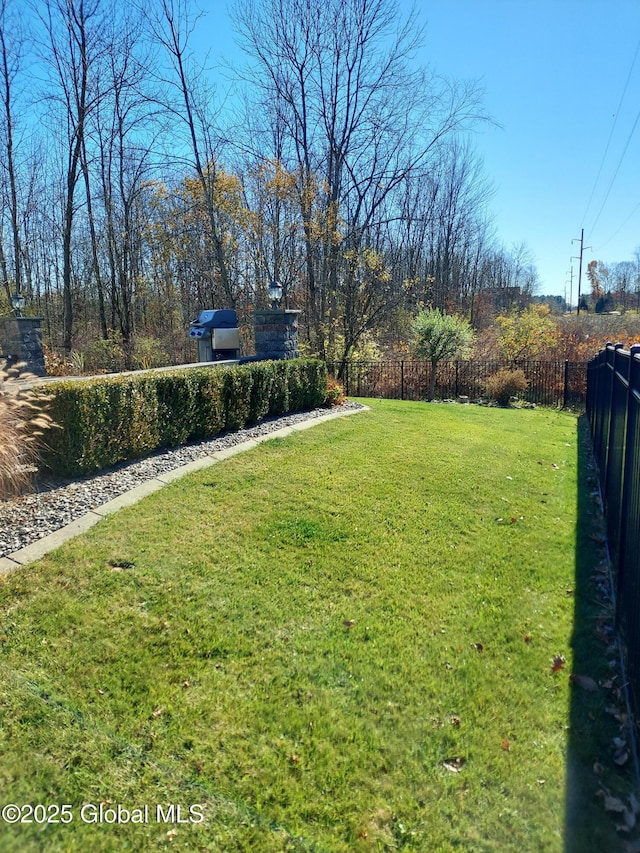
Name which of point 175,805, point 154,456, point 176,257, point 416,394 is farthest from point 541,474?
point 176,257

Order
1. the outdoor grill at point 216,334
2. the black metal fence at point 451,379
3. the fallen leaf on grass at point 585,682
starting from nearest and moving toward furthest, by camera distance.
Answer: the fallen leaf on grass at point 585,682 < the outdoor grill at point 216,334 < the black metal fence at point 451,379

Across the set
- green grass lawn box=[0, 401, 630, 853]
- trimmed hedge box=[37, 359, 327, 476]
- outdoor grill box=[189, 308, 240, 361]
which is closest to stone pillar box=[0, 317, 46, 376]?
outdoor grill box=[189, 308, 240, 361]

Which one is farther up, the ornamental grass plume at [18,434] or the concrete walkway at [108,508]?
the ornamental grass plume at [18,434]

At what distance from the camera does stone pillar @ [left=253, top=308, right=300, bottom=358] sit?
8.63 m

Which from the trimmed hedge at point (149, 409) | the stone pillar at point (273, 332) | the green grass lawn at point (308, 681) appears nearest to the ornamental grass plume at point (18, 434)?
the trimmed hedge at point (149, 409)

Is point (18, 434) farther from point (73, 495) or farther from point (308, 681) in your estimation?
point (308, 681)

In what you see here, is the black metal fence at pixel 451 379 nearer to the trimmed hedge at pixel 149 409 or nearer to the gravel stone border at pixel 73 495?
the trimmed hedge at pixel 149 409

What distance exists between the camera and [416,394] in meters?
14.2

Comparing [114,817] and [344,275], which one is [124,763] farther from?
[344,275]

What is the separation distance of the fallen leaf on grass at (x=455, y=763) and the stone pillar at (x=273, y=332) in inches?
289

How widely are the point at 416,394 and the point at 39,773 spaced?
43.5 ft

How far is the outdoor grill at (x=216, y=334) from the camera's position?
9.95 metres

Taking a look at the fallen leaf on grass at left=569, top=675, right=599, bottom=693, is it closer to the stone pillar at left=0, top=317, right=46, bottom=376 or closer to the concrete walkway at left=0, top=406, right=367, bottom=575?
the concrete walkway at left=0, top=406, right=367, bottom=575

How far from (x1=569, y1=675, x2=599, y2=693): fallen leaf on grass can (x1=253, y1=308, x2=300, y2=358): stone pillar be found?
23.4 ft
